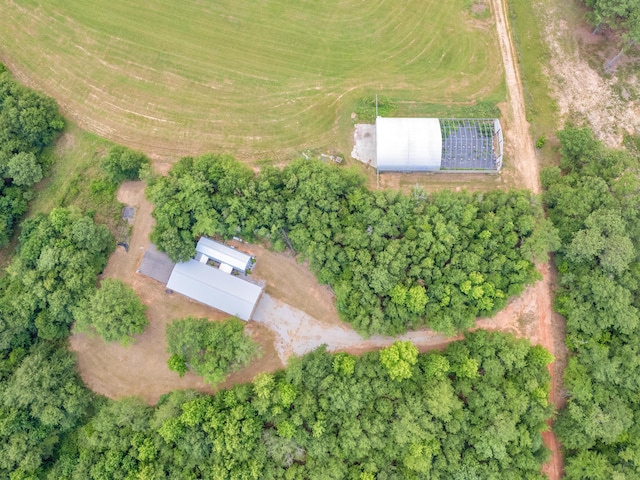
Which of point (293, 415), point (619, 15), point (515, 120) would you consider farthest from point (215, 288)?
point (619, 15)

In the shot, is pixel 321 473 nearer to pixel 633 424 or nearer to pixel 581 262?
pixel 633 424

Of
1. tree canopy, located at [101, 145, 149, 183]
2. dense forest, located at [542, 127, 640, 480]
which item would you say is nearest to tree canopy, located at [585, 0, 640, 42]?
dense forest, located at [542, 127, 640, 480]

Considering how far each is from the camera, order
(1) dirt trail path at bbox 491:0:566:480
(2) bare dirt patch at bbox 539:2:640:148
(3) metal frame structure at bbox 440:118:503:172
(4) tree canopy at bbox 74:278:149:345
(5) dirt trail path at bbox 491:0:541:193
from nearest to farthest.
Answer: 1. (4) tree canopy at bbox 74:278:149:345
2. (1) dirt trail path at bbox 491:0:566:480
3. (3) metal frame structure at bbox 440:118:503:172
4. (5) dirt trail path at bbox 491:0:541:193
5. (2) bare dirt patch at bbox 539:2:640:148

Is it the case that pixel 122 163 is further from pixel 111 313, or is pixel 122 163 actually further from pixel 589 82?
pixel 589 82

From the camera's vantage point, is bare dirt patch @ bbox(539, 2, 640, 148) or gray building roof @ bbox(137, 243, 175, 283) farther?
bare dirt patch @ bbox(539, 2, 640, 148)

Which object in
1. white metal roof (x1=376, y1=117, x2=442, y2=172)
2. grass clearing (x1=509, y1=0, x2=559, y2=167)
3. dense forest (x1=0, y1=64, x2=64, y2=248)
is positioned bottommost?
dense forest (x1=0, y1=64, x2=64, y2=248)

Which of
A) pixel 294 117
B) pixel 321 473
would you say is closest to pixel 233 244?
pixel 294 117

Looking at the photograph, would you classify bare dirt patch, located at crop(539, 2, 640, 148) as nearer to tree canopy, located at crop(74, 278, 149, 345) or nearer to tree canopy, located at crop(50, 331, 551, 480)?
tree canopy, located at crop(50, 331, 551, 480)
